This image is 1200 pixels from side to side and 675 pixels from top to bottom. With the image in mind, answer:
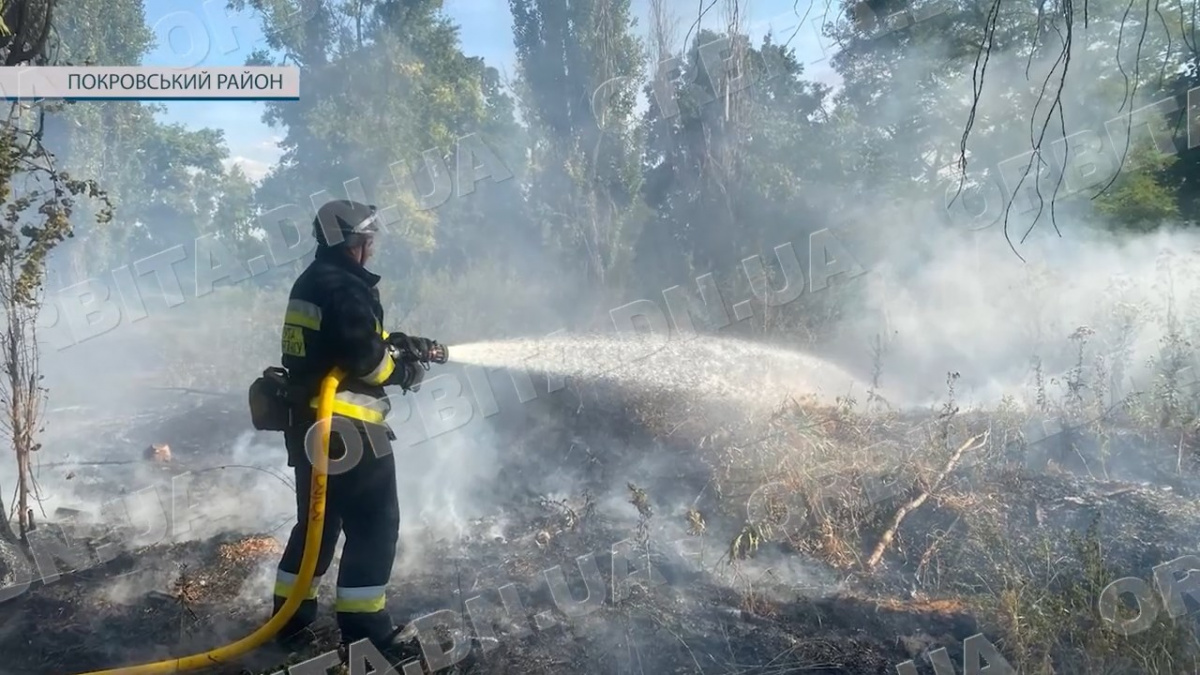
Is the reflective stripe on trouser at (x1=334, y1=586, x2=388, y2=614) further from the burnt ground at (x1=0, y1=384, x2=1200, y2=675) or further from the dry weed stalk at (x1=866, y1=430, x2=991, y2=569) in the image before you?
the dry weed stalk at (x1=866, y1=430, x2=991, y2=569)

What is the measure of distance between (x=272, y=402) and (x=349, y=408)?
43cm

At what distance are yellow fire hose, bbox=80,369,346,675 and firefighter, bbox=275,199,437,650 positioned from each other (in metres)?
0.06

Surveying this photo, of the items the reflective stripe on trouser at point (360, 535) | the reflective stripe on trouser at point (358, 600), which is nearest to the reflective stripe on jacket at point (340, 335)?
the reflective stripe on trouser at point (360, 535)

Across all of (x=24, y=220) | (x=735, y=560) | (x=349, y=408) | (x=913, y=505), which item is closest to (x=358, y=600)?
(x=349, y=408)

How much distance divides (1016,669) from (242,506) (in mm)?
5003

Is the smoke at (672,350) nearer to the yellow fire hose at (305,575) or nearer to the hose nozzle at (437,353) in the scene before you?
the yellow fire hose at (305,575)

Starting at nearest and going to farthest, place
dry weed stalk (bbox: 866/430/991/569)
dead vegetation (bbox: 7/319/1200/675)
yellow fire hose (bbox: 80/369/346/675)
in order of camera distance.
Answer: yellow fire hose (bbox: 80/369/346/675) → dead vegetation (bbox: 7/319/1200/675) → dry weed stalk (bbox: 866/430/991/569)

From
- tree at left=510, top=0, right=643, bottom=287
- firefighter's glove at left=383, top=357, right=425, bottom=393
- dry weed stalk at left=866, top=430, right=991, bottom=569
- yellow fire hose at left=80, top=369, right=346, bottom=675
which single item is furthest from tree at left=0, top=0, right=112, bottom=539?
tree at left=510, top=0, right=643, bottom=287

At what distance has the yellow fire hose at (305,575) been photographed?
3381mm

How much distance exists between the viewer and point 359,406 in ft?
11.6

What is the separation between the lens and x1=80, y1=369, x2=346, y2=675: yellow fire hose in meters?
3.38

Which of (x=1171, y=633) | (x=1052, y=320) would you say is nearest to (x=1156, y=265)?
(x=1052, y=320)

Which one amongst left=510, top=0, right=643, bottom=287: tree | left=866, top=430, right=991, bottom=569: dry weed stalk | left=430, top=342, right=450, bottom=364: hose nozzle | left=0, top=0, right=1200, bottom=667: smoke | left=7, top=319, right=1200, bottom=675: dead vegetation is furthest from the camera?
left=510, top=0, right=643, bottom=287: tree

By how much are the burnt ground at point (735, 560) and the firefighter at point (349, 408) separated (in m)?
0.41
